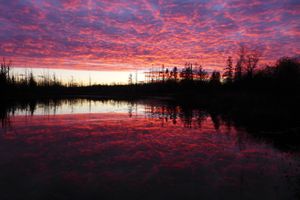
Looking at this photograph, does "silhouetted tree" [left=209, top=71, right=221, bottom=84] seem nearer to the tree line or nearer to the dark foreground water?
the tree line

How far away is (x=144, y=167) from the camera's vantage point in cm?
1030

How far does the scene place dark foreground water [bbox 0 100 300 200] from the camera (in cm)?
792

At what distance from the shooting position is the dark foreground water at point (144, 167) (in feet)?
26.0

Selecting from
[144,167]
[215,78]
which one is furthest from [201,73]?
[144,167]

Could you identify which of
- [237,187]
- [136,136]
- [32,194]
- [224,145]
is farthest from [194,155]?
[32,194]

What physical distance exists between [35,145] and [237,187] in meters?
11.9

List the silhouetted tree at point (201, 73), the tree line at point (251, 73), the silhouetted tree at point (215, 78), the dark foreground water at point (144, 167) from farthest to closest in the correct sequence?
the silhouetted tree at point (201, 73) < the silhouetted tree at point (215, 78) < the tree line at point (251, 73) < the dark foreground water at point (144, 167)

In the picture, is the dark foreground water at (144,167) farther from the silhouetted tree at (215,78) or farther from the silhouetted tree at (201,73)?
the silhouetted tree at (201,73)

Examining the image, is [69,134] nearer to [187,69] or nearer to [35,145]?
[35,145]

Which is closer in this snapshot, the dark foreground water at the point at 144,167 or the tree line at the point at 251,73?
the dark foreground water at the point at 144,167

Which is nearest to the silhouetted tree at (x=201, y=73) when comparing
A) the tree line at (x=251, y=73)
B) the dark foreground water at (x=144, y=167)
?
the tree line at (x=251, y=73)

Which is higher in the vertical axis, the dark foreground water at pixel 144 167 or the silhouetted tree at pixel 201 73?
the silhouetted tree at pixel 201 73

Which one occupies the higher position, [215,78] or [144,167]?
[215,78]

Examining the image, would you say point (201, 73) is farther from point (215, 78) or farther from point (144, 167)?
point (144, 167)
